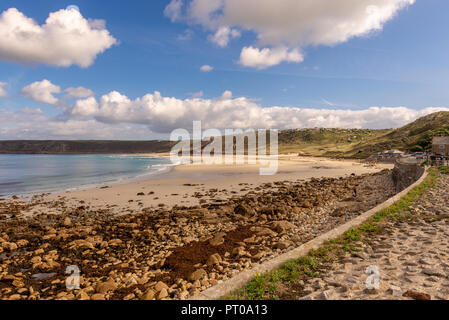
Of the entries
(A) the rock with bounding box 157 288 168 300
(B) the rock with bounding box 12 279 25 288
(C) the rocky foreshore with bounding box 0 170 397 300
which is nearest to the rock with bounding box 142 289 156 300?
(C) the rocky foreshore with bounding box 0 170 397 300

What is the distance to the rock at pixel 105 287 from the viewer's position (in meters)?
6.33

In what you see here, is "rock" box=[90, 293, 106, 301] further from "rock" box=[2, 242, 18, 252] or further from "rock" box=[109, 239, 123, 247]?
"rock" box=[2, 242, 18, 252]

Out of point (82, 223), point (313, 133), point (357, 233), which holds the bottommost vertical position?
point (82, 223)

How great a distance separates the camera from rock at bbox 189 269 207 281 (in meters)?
6.36

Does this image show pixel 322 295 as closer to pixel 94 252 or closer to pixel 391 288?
pixel 391 288

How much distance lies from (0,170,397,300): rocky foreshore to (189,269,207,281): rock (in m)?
0.02

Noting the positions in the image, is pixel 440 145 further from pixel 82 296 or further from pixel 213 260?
pixel 82 296

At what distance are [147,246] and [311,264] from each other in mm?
7096

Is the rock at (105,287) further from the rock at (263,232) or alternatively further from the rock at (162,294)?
the rock at (263,232)

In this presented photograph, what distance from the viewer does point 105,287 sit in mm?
6402

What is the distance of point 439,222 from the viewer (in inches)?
316

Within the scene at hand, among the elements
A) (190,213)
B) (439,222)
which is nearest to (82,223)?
(190,213)

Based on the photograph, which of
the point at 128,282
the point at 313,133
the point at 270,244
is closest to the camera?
the point at 128,282

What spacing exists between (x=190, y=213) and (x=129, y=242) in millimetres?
5073
